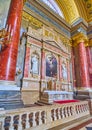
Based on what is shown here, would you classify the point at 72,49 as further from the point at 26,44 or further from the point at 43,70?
the point at 26,44

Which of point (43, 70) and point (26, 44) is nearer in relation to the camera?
point (26, 44)

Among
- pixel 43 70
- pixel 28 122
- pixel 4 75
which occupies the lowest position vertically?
pixel 28 122

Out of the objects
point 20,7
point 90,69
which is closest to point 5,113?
point 20,7

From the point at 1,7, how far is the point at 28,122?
4614 millimetres

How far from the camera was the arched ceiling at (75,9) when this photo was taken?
944 centimetres

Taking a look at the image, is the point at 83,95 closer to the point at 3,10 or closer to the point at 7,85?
the point at 7,85

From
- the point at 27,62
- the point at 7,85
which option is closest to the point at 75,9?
the point at 27,62

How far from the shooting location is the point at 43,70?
5945 mm

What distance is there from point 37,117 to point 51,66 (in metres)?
3.98

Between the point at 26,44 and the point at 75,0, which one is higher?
the point at 75,0

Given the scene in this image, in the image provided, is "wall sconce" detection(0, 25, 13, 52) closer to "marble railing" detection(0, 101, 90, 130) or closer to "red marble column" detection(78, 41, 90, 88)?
"marble railing" detection(0, 101, 90, 130)

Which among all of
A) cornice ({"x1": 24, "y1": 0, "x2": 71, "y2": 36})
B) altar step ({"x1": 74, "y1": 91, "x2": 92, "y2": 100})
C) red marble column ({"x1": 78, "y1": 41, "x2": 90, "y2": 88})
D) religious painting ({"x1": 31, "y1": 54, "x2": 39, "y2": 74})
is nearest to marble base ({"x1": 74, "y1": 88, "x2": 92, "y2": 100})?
altar step ({"x1": 74, "y1": 91, "x2": 92, "y2": 100})

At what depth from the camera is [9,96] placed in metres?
3.17

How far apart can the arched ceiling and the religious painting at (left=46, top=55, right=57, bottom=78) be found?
4811 mm
